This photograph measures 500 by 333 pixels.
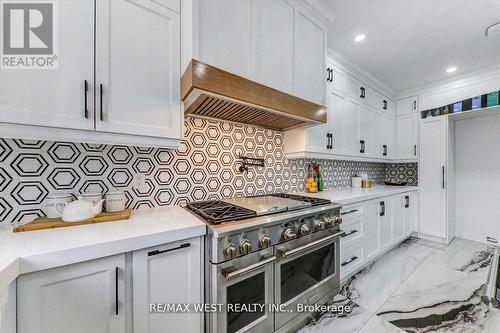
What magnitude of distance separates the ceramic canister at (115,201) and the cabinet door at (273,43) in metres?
1.20

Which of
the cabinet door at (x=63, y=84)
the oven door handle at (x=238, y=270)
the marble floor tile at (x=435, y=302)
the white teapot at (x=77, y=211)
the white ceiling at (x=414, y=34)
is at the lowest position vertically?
the marble floor tile at (x=435, y=302)

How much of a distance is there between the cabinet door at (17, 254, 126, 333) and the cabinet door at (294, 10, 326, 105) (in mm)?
1731

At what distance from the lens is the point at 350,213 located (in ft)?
6.47

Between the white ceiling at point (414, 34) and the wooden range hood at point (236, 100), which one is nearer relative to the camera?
the wooden range hood at point (236, 100)

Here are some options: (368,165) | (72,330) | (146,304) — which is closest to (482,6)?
(368,165)

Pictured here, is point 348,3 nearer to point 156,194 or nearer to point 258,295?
point 156,194

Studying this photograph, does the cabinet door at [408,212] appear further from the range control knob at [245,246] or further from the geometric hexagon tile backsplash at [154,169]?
the range control knob at [245,246]

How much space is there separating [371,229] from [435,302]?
29.4 inches

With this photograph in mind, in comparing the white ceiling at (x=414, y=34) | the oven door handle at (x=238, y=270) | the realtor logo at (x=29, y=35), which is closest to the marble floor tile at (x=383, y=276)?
the oven door handle at (x=238, y=270)

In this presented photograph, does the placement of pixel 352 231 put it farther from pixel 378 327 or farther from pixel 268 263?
pixel 268 263

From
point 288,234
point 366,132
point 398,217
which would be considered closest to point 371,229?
point 398,217

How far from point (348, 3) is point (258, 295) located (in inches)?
94.0

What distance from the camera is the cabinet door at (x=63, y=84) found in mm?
849

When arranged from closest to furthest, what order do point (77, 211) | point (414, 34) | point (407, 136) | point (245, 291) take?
point (77, 211) → point (245, 291) → point (414, 34) → point (407, 136)
